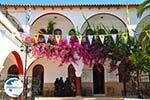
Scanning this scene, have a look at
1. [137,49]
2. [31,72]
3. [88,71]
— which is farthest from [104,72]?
[31,72]

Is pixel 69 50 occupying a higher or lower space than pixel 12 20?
lower

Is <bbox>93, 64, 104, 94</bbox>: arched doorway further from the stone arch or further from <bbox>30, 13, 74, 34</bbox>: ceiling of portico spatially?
the stone arch

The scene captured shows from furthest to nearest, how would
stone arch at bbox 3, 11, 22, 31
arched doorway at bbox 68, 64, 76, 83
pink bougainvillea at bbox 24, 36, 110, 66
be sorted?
arched doorway at bbox 68, 64, 76, 83
pink bougainvillea at bbox 24, 36, 110, 66
stone arch at bbox 3, 11, 22, 31

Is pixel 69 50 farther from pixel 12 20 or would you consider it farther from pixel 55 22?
pixel 55 22

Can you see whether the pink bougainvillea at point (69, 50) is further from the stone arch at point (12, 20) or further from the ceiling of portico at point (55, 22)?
the ceiling of portico at point (55, 22)

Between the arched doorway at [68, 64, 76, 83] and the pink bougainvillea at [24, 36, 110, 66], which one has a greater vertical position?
the pink bougainvillea at [24, 36, 110, 66]

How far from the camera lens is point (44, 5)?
2291 centimetres

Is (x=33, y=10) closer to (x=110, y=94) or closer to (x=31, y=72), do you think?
(x=31, y=72)

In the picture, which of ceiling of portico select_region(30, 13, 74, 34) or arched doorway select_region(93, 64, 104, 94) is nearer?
arched doorway select_region(93, 64, 104, 94)

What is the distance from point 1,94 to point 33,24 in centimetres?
1135

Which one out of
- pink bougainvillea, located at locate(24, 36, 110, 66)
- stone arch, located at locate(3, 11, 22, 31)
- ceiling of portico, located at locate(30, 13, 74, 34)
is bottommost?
pink bougainvillea, located at locate(24, 36, 110, 66)

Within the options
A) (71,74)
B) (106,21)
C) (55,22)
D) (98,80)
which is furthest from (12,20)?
(98,80)

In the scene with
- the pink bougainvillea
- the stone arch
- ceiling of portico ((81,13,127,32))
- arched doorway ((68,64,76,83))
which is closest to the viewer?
the stone arch

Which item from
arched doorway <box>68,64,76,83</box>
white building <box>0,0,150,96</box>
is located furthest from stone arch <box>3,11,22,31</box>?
arched doorway <box>68,64,76,83</box>
